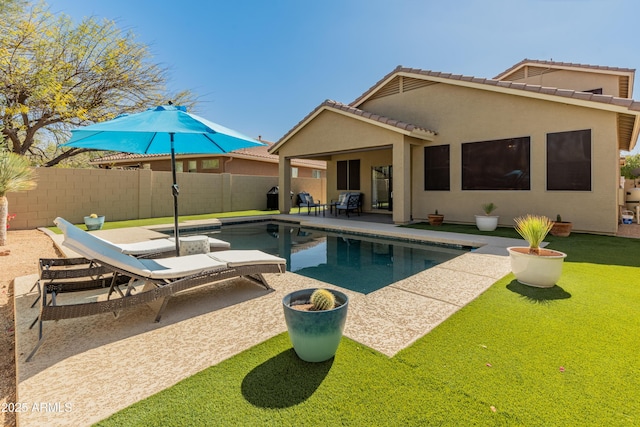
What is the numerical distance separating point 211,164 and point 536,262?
22792 mm

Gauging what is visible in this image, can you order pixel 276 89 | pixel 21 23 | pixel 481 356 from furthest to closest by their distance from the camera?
pixel 276 89
pixel 21 23
pixel 481 356

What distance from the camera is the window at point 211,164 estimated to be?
921 inches

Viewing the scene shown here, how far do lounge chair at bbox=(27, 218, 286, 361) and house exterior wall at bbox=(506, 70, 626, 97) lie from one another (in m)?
17.9

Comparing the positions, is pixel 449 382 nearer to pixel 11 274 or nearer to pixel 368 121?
pixel 11 274

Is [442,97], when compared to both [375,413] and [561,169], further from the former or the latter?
[375,413]

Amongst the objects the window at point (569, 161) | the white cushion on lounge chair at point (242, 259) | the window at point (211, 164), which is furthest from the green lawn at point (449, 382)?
the window at point (211, 164)

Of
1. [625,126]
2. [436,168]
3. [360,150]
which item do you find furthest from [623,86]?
[360,150]

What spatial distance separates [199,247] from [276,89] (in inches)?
746

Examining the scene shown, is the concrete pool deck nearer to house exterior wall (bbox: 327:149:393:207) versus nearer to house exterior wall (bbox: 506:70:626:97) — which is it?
house exterior wall (bbox: 327:149:393:207)

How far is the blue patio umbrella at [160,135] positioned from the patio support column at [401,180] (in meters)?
7.18

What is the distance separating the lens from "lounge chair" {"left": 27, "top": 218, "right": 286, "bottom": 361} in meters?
3.08

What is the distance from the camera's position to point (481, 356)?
2867 mm

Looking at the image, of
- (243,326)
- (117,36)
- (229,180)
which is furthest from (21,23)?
(243,326)

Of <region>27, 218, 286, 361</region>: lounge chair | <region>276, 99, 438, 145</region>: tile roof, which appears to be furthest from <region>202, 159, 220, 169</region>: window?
<region>27, 218, 286, 361</region>: lounge chair
